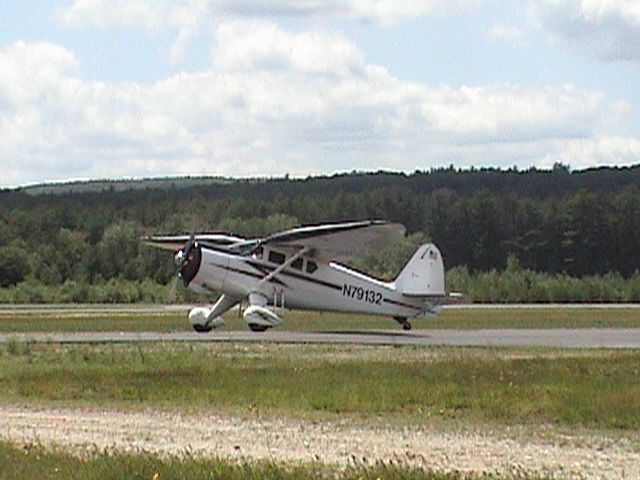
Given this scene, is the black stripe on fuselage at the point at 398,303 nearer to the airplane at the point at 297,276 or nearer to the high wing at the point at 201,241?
the airplane at the point at 297,276

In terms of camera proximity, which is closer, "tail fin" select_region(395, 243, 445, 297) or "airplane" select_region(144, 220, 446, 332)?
"airplane" select_region(144, 220, 446, 332)

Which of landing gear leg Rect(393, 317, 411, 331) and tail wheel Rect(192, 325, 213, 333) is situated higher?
tail wheel Rect(192, 325, 213, 333)

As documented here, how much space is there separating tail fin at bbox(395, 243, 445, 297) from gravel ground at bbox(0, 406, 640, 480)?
25966 mm

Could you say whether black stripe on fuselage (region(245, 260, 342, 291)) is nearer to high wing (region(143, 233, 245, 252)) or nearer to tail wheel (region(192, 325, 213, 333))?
high wing (region(143, 233, 245, 252))

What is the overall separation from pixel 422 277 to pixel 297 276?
4826mm

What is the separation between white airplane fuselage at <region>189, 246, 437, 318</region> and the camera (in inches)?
1592

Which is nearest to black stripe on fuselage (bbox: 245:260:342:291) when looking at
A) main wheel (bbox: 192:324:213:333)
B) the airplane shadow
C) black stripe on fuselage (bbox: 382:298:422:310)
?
black stripe on fuselage (bbox: 382:298:422:310)

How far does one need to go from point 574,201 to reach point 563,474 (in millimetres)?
107348

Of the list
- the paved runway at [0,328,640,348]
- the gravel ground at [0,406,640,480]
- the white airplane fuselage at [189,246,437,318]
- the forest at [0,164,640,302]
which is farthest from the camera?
the forest at [0,164,640,302]

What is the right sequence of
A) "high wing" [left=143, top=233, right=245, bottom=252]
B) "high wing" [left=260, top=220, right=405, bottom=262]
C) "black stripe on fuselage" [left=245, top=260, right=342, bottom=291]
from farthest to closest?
1. "high wing" [left=143, top=233, right=245, bottom=252]
2. "black stripe on fuselage" [left=245, top=260, right=342, bottom=291]
3. "high wing" [left=260, top=220, right=405, bottom=262]

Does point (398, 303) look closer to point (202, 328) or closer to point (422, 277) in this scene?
point (422, 277)

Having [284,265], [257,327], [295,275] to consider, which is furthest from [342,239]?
[257,327]

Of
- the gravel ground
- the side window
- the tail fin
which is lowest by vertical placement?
the tail fin

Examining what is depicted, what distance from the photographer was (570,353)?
29141 mm
